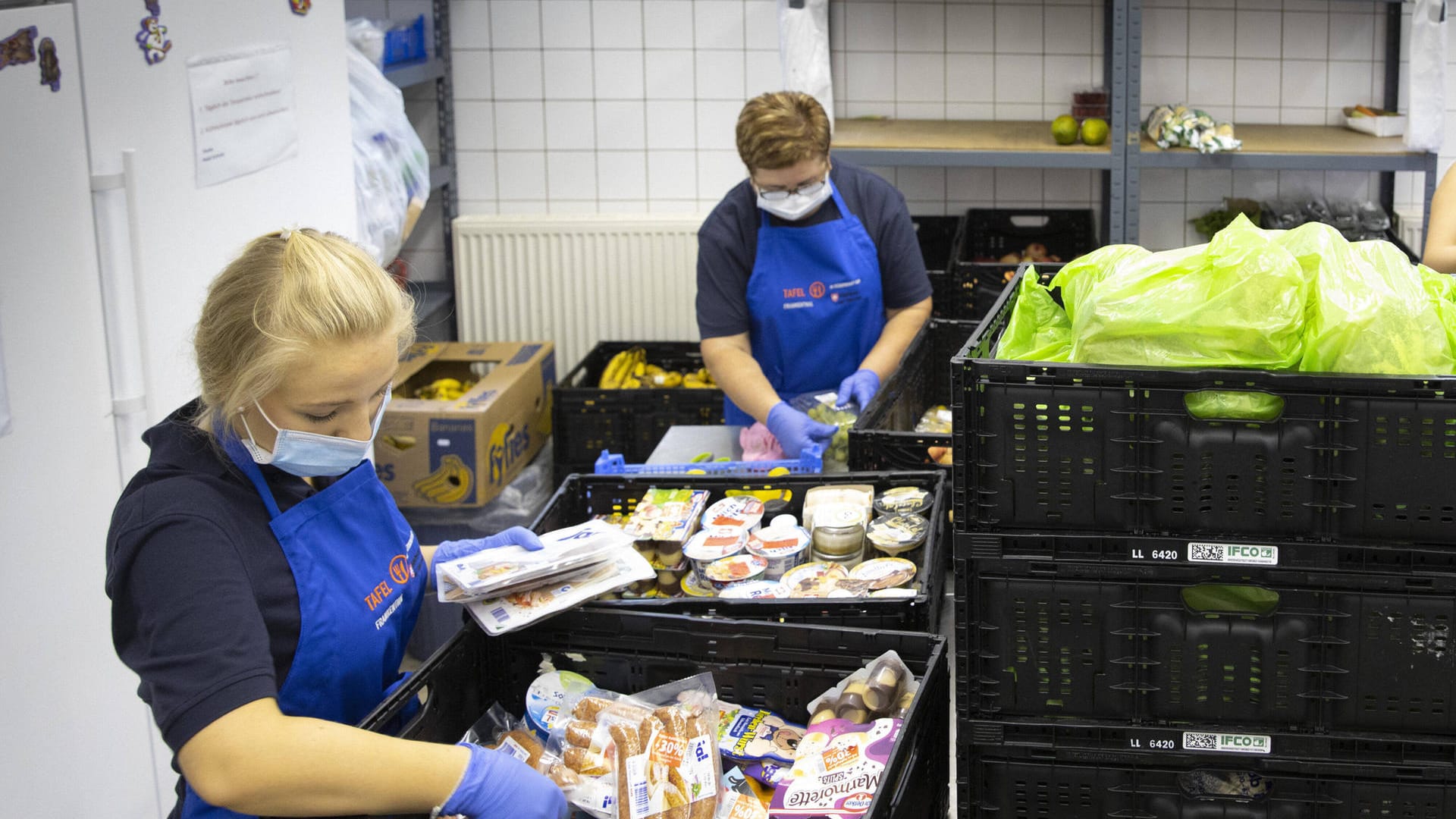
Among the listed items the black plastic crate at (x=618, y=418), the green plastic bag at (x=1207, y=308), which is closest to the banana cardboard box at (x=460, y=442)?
the black plastic crate at (x=618, y=418)

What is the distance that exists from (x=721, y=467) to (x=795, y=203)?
0.95m

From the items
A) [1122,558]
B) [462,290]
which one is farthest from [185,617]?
[462,290]

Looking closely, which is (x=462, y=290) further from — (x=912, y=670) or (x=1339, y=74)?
(x=912, y=670)

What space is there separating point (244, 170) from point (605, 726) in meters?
2.05

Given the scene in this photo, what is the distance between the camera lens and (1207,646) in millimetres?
1788

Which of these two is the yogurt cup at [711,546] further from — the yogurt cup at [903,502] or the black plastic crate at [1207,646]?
the black plastic crate at [1207,646]

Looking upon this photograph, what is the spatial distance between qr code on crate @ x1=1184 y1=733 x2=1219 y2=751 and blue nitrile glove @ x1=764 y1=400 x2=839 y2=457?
4.97 feet

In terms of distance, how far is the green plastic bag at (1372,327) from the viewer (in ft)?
5.44

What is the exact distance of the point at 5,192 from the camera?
249 cm

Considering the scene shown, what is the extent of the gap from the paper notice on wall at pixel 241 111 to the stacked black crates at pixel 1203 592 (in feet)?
6.89

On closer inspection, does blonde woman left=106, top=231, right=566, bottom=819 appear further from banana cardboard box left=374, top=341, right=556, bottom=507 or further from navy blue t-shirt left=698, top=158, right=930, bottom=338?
banana cardboard box left=374, top=341, right=556, bottom=507

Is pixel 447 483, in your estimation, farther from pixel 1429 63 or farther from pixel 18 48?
pixel 1429 63

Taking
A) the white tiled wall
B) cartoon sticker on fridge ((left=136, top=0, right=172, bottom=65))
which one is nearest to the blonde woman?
cartoon sticker on fridge ((left=136, top=0, right=172, bottom=65))

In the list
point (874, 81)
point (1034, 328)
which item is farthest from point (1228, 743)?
point (874, 81)
